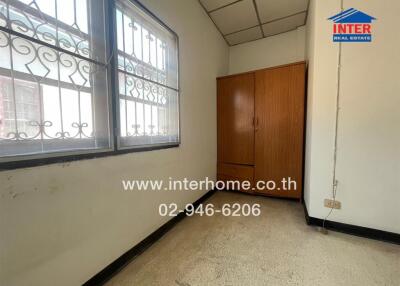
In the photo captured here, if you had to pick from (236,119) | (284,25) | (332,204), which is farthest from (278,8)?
(332,204)

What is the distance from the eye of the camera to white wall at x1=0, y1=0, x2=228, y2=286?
854 millimetres

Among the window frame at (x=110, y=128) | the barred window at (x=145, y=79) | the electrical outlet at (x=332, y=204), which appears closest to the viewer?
the window frame at (x=110, y=128)

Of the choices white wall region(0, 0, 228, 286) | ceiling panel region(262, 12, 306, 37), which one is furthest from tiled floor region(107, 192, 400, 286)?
ceiling panel region(262, 12, 306, 37)

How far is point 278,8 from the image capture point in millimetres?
2539

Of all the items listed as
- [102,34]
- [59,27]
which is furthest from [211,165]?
[59,27]

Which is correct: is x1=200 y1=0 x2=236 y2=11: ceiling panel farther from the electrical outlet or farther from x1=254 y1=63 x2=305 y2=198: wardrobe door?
the electrical outlet

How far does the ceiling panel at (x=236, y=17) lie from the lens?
2520 millimetres

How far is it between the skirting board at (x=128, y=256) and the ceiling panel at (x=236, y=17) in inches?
113

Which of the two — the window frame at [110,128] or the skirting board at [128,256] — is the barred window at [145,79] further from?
the skirting board at [128,256]

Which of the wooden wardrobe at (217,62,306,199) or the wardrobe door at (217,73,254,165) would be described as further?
the wardrobe door at (217,73,254,165)

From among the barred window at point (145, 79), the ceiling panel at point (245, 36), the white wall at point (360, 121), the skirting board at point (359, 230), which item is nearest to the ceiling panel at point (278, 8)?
the ceiling panel at point (245, 36)

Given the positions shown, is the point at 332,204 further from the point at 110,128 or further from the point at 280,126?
the point at 110,128

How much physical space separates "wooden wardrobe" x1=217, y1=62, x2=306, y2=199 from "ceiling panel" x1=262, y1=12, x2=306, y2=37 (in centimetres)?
88

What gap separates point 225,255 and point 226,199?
51.8 inches
